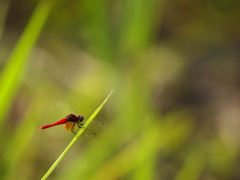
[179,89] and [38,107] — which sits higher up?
[179,89]

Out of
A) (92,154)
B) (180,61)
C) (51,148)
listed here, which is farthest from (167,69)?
(92,154)

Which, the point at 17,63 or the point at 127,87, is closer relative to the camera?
the point at 17,63

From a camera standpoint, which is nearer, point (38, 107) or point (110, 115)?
point (38, 107)

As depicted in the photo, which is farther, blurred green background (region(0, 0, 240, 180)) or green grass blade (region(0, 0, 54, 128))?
blurred green background (region(0, 0, 240, 180))

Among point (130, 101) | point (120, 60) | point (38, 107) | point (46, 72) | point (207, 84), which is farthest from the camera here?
point (207, 84)

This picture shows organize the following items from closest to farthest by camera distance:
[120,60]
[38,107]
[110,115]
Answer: [38,107], [120,60], [110,115]

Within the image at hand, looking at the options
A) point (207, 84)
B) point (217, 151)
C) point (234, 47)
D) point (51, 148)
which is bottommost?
point (51, 148)

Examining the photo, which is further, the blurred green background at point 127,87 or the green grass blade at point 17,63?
the blurred green background at point 127,87

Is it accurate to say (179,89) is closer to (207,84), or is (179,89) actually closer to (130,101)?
(207,84)
